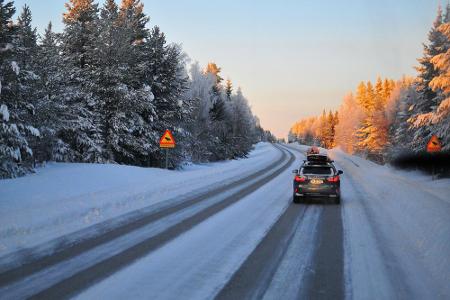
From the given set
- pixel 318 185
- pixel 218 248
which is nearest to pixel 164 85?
pixel 318 185

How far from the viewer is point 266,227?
10.6m

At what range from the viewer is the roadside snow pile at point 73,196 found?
934 cm

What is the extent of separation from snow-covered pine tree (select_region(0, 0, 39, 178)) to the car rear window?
11.3 meters

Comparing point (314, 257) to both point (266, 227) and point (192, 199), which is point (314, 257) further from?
point (192, 199)

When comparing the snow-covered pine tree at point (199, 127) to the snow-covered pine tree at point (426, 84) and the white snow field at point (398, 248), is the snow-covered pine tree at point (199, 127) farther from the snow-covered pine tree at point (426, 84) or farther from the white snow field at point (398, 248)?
the white snow field at point (398, 248)

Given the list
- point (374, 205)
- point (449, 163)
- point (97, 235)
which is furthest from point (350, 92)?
point (97, 235)

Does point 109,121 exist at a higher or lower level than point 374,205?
higher

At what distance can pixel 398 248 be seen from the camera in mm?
8570

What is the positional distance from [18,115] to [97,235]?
13051 millimetres

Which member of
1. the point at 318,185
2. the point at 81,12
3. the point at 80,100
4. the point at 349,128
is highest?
the point at 81,12

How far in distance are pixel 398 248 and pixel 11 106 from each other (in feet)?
57.0

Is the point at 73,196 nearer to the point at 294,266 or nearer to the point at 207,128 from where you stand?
the point at 294,266

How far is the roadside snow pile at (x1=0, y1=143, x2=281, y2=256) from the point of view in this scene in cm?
934

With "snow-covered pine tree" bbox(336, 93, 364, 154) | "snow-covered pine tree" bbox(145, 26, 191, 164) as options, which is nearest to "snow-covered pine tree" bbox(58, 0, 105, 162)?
"snow-covered pine tree" bbox(145, 26, 191, 164)
